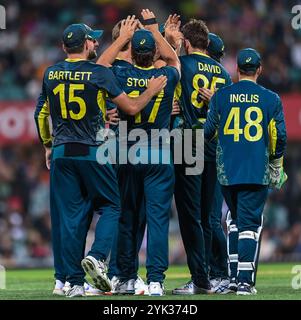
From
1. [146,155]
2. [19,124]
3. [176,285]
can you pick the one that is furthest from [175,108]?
[19,124]

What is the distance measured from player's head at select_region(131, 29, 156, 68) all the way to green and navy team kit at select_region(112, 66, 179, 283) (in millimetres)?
102

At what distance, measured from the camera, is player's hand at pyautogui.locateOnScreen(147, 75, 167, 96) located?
1025cm

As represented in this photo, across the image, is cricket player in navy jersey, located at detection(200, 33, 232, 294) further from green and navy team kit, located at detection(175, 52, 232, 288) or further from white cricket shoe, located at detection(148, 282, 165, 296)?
white cricket shoe, located at detection(148, 282, 165, 296)

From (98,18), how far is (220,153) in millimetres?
14788

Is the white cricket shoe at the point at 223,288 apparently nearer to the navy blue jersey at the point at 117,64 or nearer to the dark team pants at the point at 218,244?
the dark team pants at the point at 218,244

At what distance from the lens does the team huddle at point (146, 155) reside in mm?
10164

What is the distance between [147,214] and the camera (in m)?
10.4

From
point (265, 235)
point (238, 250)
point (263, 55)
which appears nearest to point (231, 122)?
point (238, 250)

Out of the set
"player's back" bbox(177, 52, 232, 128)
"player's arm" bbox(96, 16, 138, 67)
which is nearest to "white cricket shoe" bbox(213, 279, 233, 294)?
"player's back" bbox(177, 52, 232, 128)

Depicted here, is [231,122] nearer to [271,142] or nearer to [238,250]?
[271,142]

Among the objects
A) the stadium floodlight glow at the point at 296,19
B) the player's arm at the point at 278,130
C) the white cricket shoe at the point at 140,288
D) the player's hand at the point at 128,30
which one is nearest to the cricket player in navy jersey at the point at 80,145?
the player's hand at the point at 128,30

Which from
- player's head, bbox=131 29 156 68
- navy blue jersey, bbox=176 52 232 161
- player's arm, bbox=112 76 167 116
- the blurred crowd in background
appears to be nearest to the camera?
player's arm, bbox=112 76 167 116

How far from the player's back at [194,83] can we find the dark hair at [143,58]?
65 cm

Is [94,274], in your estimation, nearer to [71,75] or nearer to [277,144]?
[71,75]
